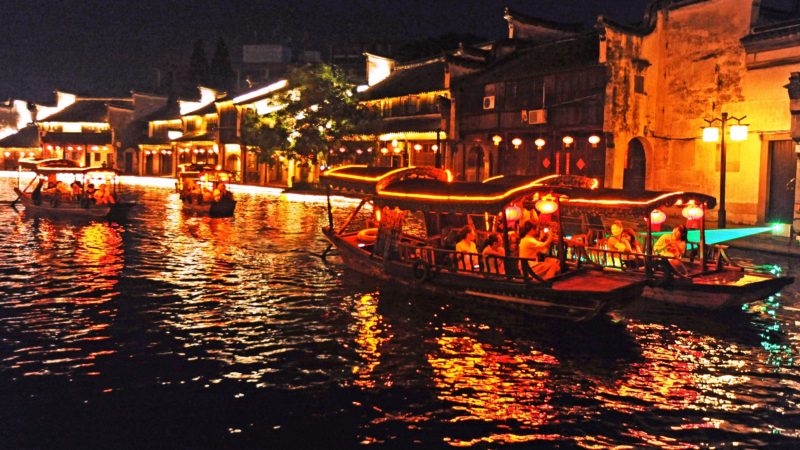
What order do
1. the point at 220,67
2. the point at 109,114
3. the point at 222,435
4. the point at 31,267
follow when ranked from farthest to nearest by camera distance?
1. the point at 220,67
2. the point at 109,114
3. the point at 31,267
4. the point at 222,435

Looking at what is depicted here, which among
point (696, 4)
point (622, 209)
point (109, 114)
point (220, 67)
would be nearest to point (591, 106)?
point (696, 4)

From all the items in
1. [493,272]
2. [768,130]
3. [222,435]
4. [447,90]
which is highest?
[447,90]

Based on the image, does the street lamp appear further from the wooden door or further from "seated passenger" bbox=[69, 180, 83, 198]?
"seated passenger" bbox=[69, 180, 83, 198]

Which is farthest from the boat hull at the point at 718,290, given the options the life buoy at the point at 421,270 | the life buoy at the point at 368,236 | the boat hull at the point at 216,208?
the boat hull at the point at 216,208

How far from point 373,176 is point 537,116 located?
844 inches

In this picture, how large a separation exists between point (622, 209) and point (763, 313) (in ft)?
11.1

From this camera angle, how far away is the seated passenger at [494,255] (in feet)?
45.0

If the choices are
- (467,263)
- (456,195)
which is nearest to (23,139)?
(467,263)

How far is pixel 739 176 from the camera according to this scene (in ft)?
95.9

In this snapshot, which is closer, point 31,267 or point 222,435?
point 222,435

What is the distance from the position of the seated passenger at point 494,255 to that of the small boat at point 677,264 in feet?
5.96

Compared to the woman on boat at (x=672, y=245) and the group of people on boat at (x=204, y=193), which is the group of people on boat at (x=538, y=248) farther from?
the group of people on boat at (x=204, y=193)

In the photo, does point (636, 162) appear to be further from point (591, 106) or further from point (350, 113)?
point (350, 113)

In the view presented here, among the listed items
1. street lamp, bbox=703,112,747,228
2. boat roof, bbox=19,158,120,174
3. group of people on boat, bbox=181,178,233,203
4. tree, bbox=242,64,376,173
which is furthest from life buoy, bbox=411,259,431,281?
tree, bbox=242,64,376,173
